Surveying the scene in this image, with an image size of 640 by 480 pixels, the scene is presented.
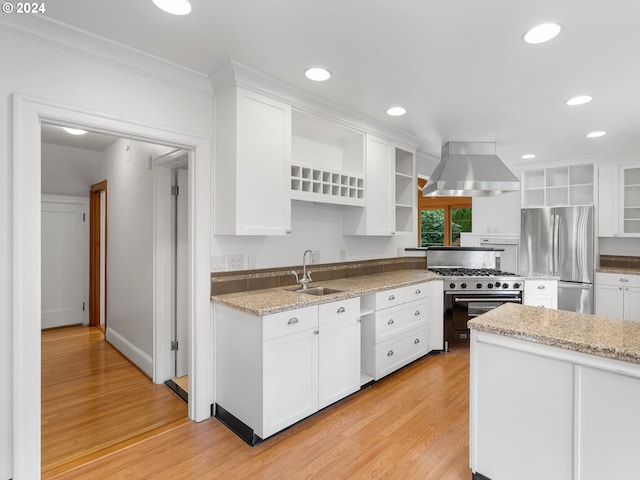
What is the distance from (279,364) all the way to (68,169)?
4.37 m

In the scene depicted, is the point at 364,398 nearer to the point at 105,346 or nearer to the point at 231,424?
the point at 231,424

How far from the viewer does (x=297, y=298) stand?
8.16ft

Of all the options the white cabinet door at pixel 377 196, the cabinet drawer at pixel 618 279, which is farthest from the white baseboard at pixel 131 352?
the cabinet drawer at pixel 618 279

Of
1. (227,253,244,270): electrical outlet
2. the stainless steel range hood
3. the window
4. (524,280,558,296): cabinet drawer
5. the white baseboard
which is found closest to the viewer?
(227,253,244,270): electrical outlet

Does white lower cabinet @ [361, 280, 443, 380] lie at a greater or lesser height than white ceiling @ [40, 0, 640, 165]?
lesser

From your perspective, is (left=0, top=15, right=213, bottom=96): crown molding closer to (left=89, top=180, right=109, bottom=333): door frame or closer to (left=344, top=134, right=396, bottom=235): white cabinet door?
(left=344, top=134, right=396, bottom=235): white cabinet door

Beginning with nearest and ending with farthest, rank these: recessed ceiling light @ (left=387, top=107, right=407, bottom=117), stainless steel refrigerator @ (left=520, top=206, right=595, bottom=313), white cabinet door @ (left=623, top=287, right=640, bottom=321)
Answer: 1. recessed ceiling light @ (left=387, top=107, right=407, bottom=117)
2. white cabinet door @ (left=623, top=287, right=640, bottom=321)
3. stainless steel refrigerator @ (left=520, top=206, right=595, bottom=313)

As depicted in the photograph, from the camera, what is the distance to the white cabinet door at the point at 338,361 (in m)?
2.52

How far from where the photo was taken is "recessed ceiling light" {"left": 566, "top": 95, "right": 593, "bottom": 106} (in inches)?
110

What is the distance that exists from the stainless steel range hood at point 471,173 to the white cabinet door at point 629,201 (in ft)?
6.89

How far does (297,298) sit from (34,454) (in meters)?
1.64

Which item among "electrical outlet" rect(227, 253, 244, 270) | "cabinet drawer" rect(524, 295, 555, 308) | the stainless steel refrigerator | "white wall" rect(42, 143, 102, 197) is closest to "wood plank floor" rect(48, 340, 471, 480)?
"electrical outlet" rect(227, 253, 244, 270)

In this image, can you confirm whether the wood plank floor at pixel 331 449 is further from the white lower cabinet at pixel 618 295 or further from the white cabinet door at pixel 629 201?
the white cabinet door at pixel 629 201

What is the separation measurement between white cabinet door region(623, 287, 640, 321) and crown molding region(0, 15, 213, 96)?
5420mm
